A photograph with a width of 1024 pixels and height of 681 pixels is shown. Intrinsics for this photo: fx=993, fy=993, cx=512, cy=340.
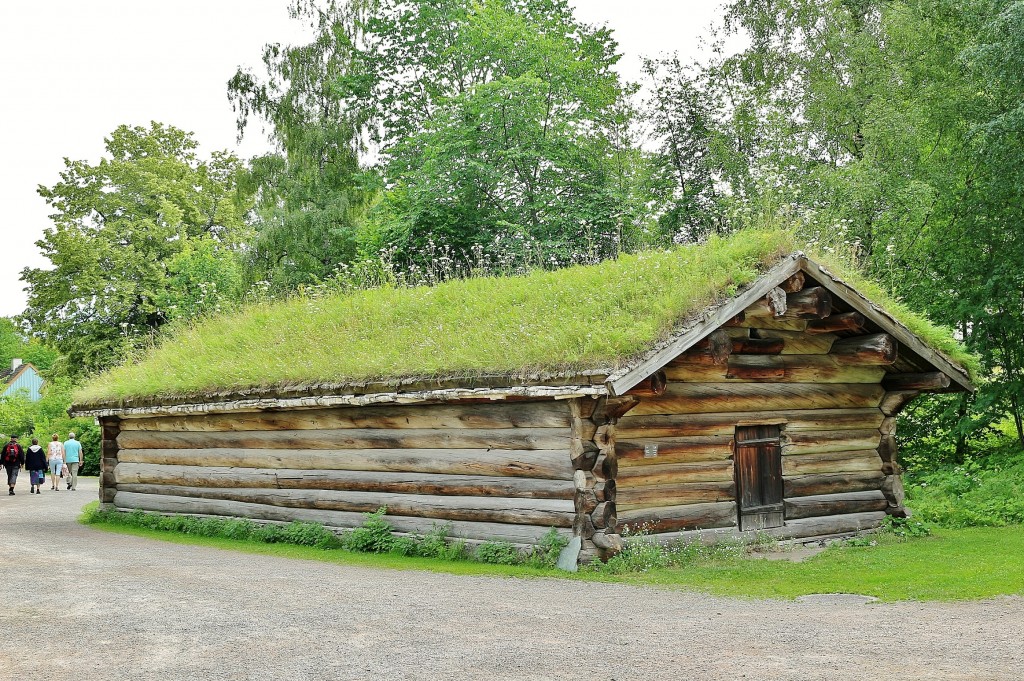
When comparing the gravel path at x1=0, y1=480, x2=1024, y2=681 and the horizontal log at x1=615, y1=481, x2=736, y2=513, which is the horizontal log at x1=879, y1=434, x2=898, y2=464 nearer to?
the horizontal log at x1=615, y1=481, x2=736, y2=513

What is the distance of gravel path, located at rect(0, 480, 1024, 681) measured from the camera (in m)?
6.72

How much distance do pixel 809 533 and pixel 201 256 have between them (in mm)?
28705

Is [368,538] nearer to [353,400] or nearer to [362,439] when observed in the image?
[362,439]

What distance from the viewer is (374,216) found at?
34.5 metres

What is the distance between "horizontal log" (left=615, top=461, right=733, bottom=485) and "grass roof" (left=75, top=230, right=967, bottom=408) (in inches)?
70.4

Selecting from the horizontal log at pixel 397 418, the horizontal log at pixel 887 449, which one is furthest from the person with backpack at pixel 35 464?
the horizontal log at pixel 887 449

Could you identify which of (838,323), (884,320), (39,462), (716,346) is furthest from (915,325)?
(39,462)

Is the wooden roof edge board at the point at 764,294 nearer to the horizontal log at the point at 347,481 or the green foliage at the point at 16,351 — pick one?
the horizontal log at the point at 347,481

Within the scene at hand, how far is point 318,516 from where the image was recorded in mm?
14875

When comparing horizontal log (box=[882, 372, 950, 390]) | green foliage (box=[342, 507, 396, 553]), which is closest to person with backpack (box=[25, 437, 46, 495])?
green foliage (box=[342, 507, 396, 553])

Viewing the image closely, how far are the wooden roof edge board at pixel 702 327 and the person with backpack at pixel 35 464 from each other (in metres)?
21.7

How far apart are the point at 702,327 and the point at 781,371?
2766 millimetres

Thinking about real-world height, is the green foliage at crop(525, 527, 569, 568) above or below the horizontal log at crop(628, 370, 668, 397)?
below

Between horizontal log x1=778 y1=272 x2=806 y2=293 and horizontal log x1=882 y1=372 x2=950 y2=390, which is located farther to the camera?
horizontal log x1=882 y1=372 x2=950 y2=390
